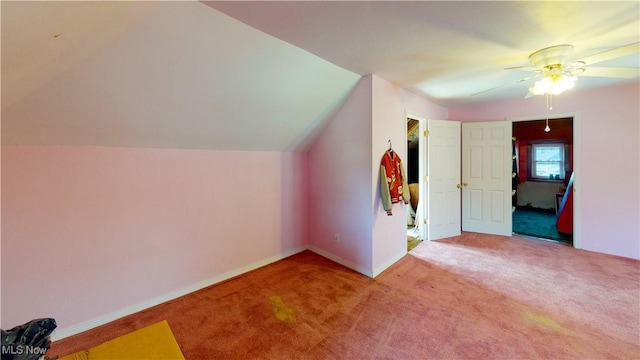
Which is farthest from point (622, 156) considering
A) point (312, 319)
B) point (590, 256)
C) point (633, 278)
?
point (312, 319)

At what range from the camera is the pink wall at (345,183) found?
289 cm

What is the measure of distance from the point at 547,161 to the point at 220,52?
778 centimetres

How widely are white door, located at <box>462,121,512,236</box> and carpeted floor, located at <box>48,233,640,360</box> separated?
1.13 metres

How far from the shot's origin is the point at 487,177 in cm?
430

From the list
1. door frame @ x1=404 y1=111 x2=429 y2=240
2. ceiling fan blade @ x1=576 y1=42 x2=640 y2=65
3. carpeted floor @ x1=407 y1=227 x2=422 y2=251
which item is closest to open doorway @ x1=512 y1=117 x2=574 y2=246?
carpeted floor @ x1=407 y1=227 x2=422 y2=251

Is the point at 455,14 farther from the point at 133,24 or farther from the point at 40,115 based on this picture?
the point at 40,115

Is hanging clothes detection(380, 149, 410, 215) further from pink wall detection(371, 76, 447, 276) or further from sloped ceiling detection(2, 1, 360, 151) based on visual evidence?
sloped ceiling detection(2, 1, 360, 151)

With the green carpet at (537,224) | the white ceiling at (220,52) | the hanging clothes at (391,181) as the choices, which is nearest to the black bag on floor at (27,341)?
the white ceiling at (220,52)

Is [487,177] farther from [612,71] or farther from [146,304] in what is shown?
[146,304]

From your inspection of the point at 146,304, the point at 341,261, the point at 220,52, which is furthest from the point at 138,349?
the point at 341,261

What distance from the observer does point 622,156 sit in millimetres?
3336

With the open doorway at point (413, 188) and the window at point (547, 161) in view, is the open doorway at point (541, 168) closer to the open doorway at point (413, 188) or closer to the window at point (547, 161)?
the window at point (547, 161)

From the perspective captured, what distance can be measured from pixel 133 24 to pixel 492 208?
5164 millimetres

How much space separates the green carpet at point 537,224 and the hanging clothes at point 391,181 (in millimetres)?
2857
